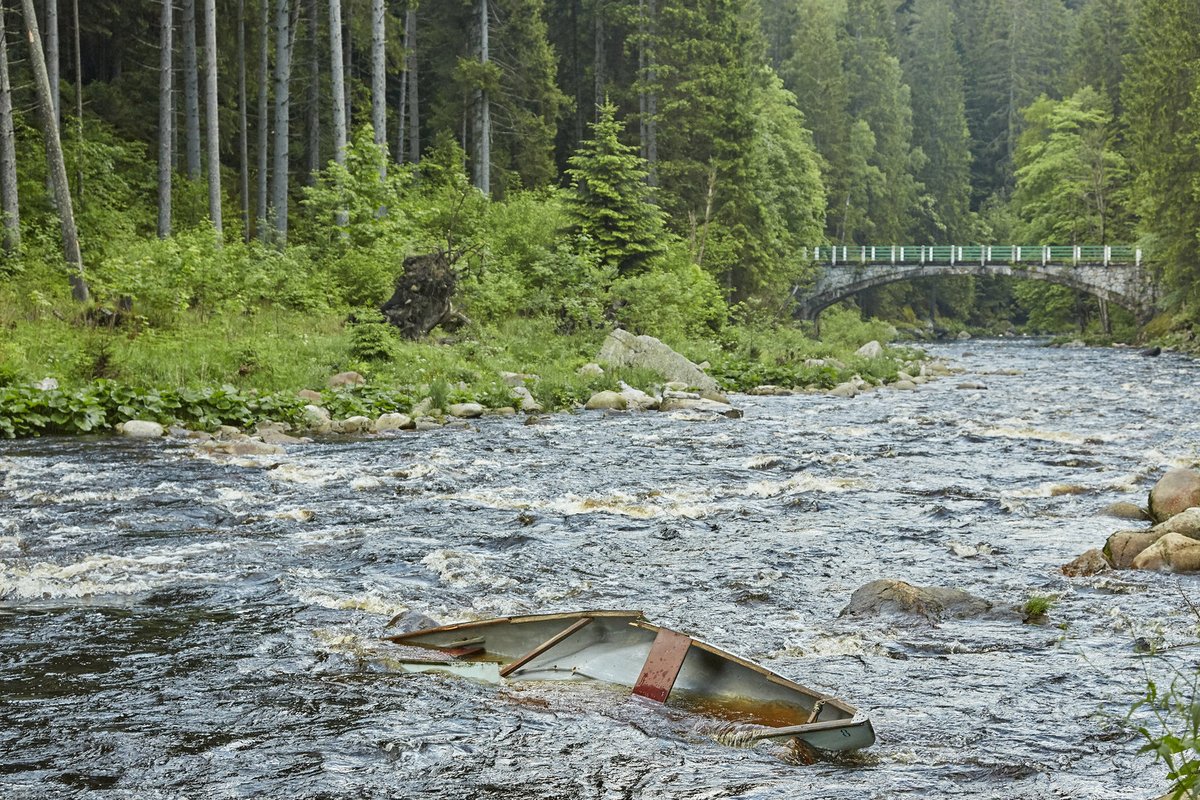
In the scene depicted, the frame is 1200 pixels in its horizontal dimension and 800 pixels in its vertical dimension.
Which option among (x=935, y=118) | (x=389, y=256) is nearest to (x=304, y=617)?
(x=389, y=256)

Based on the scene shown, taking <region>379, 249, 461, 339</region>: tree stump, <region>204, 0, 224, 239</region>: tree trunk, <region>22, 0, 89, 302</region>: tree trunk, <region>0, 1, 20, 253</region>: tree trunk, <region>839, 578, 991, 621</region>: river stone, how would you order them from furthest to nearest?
<region>204, 0, 224, 239</region>: tree trunk
<region>379, 249, 461, 339</region>: tree stump
<region>0, 1, 20, 253</region>: tree trunk
<region>22, 0, 89, 302</region>: tree trunk
<region>839, 578, 991, 621</region>: river stone

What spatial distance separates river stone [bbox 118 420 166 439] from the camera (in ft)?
45.2

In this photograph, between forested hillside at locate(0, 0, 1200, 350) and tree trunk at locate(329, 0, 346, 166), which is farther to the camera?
tree trunk at locate(329, 0, 346, 166)

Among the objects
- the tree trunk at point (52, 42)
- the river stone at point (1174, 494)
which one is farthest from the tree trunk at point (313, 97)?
the river stone at point (1174, 494)

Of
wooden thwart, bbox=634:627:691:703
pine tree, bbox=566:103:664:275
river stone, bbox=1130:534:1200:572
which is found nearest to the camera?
wooden thwart, bbox=634:627:691:703

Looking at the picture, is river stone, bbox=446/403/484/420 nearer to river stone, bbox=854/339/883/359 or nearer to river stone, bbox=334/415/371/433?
river stone, bbox=334/415/371/433

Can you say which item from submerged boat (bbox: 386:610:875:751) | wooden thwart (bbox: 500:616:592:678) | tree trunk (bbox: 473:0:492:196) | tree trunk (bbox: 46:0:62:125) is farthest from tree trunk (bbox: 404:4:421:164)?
wooden thwart (bbox: 500:616:592:678)

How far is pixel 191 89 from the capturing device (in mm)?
27531

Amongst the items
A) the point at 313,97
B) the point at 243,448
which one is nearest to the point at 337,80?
the point at 313,97

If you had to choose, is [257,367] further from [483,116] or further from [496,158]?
[496,158]

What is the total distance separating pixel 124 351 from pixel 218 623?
11.2 m

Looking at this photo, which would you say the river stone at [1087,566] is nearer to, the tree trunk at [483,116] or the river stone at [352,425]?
the river stone at [352,425]

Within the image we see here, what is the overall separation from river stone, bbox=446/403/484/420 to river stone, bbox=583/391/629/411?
2.61 m

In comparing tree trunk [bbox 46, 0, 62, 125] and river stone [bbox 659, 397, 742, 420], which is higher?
tree trunk [bbox 46, 0, 62, 125]
